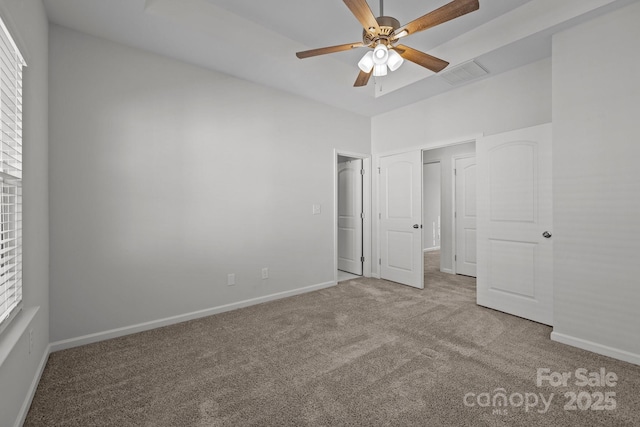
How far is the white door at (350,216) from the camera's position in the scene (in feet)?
16.7

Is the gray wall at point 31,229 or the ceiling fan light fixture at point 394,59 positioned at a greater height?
the ceiling fan light fixture at point 394,59

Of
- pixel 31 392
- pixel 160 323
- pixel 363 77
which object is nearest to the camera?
pixel 31 392

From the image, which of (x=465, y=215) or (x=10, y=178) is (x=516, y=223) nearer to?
(x=465, y=215)

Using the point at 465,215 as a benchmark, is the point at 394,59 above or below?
above

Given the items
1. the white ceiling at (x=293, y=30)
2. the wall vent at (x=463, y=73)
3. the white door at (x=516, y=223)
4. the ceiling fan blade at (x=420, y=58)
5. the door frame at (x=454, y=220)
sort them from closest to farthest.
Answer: the ceiling fan blade at (x=420, y=58), the white ceiling at (x=293, y=30), the white door at (x=516, y=223), the wall vent at (x=463, y=73), the door frame at (x=454, y=220)

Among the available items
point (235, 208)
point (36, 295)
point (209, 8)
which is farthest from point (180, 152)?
point (36, 295)

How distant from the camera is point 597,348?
2.39m

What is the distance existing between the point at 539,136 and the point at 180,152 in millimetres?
3728

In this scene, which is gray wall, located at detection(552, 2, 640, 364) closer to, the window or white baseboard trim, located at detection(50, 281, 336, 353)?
white baseboard trim, located at detection(50, 281, 336, 353)

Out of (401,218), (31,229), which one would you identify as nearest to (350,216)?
(401,218)

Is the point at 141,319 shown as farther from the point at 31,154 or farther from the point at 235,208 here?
the point at 31,154

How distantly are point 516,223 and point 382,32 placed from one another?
2.46 m

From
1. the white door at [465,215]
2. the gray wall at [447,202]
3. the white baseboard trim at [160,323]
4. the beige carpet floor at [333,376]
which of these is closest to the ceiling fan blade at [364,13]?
the beige carpet floor at [333,376]

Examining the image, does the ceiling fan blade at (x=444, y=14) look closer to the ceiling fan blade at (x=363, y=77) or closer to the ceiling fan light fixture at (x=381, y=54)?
the ceiling fan light fixture at (x=381, y=54)
